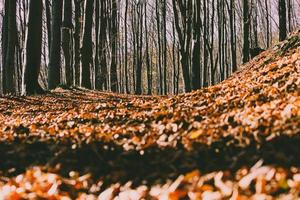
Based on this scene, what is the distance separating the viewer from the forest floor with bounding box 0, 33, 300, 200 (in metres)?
3.21

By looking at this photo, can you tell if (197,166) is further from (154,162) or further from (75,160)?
(75,160)

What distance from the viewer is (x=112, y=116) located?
652cm

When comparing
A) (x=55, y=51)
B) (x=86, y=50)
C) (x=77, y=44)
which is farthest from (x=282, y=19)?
(x=77, y=44)

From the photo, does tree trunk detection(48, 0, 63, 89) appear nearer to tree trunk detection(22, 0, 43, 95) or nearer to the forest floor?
tree trunk detection(22, 0, 43, 95)

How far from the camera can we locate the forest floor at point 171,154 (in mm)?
3207

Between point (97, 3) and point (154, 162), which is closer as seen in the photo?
point (154, 162)

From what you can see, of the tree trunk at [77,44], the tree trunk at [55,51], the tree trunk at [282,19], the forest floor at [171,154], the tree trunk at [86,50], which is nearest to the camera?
the forest floor at [171,154]

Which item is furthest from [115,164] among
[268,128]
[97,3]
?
[97,3]

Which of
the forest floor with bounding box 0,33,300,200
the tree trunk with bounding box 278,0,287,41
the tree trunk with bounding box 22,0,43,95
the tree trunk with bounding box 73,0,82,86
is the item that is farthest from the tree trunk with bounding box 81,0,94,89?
the forest floor with bounding box 0,33,300,200

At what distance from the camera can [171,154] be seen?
4.05 m

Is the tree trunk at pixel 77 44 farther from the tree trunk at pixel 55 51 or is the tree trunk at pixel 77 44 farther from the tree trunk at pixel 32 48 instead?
the tree trunk at pixel 32 48

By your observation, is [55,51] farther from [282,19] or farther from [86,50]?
[282,19]

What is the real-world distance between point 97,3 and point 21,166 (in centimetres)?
1963

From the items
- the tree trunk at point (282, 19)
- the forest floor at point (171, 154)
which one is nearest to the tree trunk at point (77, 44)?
the tree trunk at point (282, 19)
